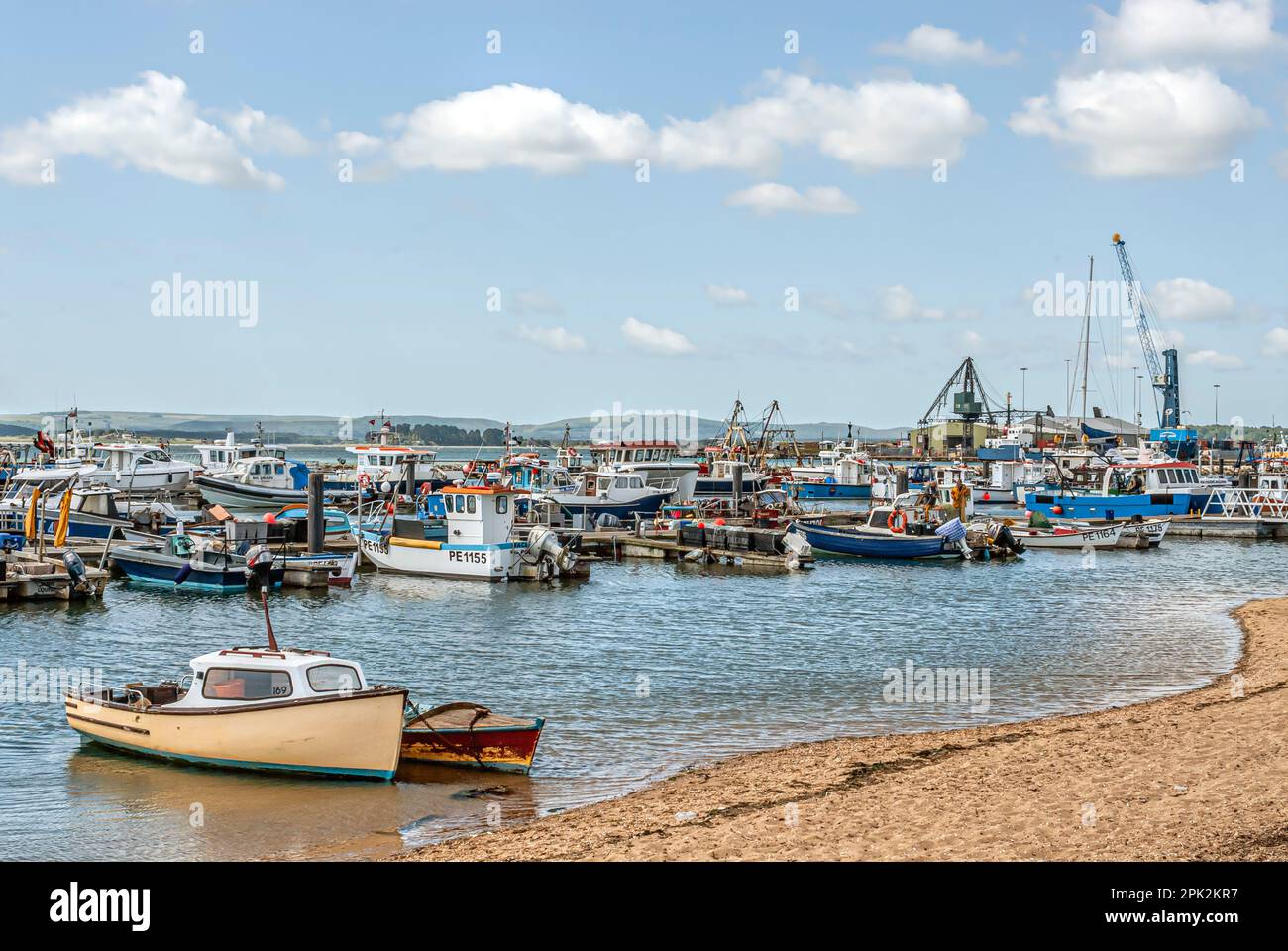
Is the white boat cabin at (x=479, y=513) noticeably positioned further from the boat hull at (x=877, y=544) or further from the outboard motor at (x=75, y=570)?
the boat hull at (x=877, y=544)

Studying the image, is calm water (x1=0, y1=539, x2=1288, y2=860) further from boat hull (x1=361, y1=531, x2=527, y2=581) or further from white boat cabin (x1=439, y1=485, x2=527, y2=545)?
white boat cabin (x1=439, y1=485, x2=527, y2=545)

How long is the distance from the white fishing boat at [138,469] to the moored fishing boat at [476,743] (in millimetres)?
58253

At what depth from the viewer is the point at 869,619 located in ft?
117

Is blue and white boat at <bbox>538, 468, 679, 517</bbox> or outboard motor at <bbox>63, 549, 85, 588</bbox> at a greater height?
blue and white boat at <bbox>538, 468, 679, 517</bbox>

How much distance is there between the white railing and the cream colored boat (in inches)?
2245

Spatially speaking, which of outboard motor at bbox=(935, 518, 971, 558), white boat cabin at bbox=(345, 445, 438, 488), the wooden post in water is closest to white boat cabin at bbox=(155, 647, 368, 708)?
the wooden post in water

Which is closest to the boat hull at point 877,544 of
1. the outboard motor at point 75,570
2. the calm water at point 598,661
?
the calm water at point 598,661

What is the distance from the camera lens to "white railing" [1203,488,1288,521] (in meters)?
64.2

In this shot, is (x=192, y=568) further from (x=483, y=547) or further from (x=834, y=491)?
(x=834, y=491)

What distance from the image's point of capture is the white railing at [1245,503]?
64.2 metres

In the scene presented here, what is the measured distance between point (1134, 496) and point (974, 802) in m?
55.5

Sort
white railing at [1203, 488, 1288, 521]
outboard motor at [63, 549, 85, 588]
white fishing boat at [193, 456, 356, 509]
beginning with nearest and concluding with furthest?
outboard motor at [63, 549, 85, 588] < white railing at [1203, 488, 1288, 521] < white fishing boat at [193, 456, 356, 509]
